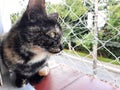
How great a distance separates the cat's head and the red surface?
8.2 inches

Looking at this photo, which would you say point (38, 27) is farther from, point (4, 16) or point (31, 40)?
point (4, 16)

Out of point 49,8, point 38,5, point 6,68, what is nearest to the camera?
point 38,5

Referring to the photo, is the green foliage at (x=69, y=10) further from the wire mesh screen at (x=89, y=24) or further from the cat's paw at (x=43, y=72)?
the cat's paw at (x=43, y=72)

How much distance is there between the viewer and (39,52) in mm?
563

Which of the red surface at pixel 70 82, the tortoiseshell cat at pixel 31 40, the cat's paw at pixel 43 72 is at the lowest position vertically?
the red surface at pixel 70 82

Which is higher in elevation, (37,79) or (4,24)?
(4,24)

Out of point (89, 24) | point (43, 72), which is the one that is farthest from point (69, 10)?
point (43, 72)

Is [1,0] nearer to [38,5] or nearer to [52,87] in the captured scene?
[38,5]

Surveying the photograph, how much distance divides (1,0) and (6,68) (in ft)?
0.96

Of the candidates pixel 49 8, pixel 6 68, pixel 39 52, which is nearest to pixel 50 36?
pixel 39 52

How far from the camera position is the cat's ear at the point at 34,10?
494mm

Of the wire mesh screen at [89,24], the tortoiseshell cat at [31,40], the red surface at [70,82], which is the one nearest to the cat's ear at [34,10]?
the tortoiseshell cat at [31,40]

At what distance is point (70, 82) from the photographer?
27.4 inches

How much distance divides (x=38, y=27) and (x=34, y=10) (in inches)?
2.1
